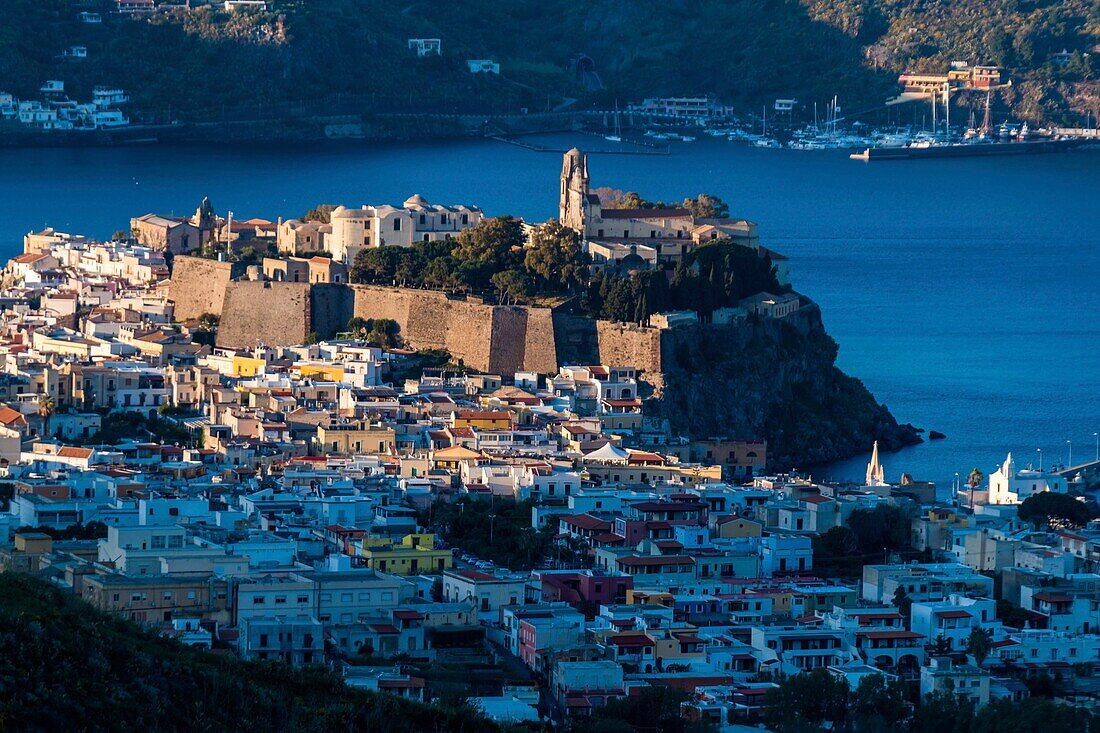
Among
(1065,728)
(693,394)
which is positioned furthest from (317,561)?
(693,394)

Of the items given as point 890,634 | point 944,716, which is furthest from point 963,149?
point 944,716

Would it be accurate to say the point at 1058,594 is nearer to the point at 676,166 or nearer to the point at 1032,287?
the point at 1032,287

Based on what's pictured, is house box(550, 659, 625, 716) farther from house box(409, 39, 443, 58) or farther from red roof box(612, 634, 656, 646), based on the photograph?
house box(409, 39, 443, 58)

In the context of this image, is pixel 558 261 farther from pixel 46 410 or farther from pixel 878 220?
pixel 878 220

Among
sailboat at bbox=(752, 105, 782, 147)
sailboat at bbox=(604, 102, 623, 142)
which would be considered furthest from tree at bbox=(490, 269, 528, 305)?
sailboat at bbox=(752, 105, 782, 147)

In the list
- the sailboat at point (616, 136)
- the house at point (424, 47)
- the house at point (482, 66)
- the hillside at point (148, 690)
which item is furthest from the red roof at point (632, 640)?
the house at point (482, 66)
